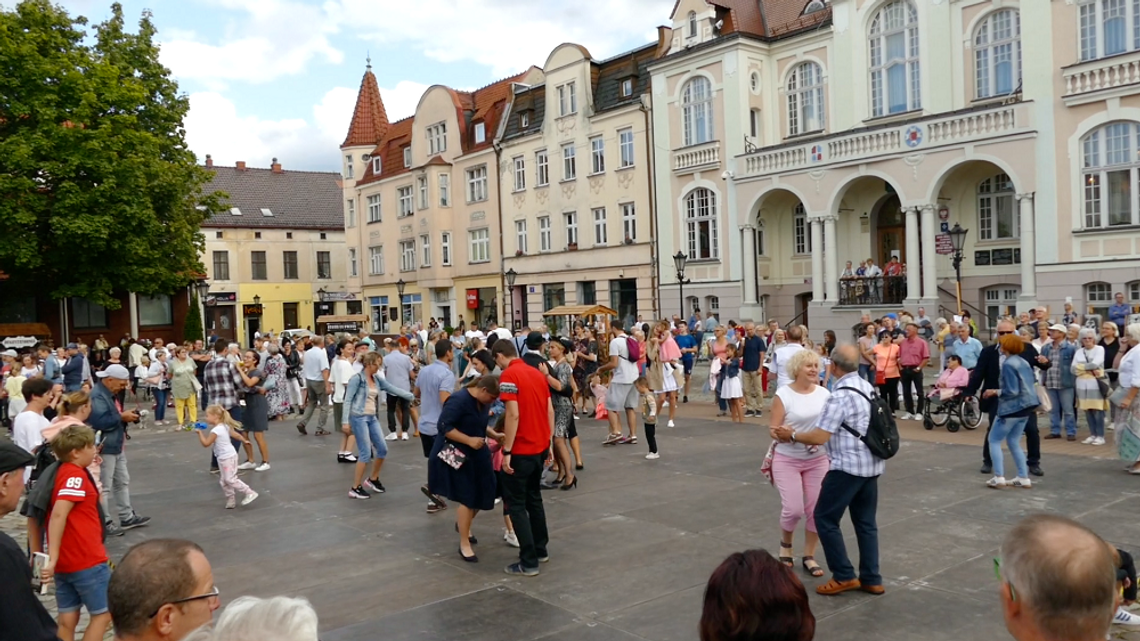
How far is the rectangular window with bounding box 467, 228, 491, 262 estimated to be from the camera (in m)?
44.8

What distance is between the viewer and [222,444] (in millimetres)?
10625

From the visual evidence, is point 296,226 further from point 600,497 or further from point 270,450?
point 600,497

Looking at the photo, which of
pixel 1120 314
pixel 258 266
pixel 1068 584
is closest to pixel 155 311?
pixel 258 266

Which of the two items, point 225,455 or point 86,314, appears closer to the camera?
point 225,455

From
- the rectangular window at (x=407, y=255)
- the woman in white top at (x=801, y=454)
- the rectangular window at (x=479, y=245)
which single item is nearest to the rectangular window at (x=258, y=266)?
the rectangular window at (x=407, y=255)

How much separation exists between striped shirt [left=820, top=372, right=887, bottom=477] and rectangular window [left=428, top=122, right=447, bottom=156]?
42.3m

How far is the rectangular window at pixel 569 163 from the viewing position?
129 feet

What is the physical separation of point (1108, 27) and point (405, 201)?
116ft

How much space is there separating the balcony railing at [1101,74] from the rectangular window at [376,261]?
3707 centimetres

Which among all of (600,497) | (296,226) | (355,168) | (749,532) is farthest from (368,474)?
(296,226)

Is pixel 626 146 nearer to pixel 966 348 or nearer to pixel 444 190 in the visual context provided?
pixel 444 190

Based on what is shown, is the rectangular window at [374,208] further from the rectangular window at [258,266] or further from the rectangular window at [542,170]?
the rectangular window at [542,170]

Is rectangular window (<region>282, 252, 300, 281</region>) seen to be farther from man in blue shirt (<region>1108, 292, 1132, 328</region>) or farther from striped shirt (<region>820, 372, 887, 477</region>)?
striped shirt (<region>820, 372, 887, 477</region>)

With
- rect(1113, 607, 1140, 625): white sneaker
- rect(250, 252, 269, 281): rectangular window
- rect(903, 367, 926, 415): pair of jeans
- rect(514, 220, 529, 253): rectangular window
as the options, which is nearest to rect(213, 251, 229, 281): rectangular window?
rect(250, 252, 269, 281): rectangular window
